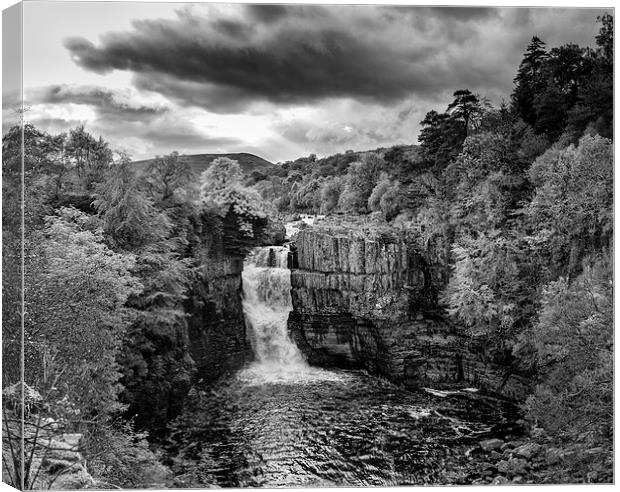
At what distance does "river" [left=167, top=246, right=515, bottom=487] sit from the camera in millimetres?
5828

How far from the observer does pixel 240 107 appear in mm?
6008

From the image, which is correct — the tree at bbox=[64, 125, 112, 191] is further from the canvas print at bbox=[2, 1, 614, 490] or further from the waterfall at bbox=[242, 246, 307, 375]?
the waterfall at bbox=[242, 246, 307, 375]

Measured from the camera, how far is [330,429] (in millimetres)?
6598

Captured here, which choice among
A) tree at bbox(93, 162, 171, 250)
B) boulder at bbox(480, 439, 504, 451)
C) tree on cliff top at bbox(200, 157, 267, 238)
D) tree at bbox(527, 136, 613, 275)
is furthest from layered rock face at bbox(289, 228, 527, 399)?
tree at bbox(93, 162, 171, 250)

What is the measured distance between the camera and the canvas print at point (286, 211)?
5238mm

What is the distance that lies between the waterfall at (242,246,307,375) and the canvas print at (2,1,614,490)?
17.0 inches

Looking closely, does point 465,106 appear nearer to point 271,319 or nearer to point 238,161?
point 238,161

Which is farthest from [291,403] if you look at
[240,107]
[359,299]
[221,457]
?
[240,107]

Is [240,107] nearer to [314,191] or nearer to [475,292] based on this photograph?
[314,191]

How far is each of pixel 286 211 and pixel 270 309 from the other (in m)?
3.77

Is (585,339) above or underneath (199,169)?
underneath

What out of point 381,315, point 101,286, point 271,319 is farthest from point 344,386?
→ point 101,286

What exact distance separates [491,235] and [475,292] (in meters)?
0.99

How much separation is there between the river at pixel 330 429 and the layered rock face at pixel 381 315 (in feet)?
1.47
